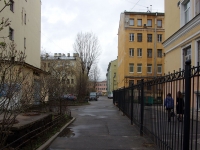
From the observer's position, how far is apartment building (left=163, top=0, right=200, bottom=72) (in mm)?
14055

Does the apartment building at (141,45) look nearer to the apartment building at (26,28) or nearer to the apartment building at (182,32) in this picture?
the apartment building at (26,28)

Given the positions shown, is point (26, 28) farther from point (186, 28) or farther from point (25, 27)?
point (186, 28)

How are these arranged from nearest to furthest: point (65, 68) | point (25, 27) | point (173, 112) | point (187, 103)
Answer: point (187, 103), point (173, 112), point (25, 27), point (65, 68)

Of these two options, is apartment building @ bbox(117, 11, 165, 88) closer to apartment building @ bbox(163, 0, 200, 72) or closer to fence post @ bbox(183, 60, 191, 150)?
apartment building @ bbox(163, 0, 200, 72)

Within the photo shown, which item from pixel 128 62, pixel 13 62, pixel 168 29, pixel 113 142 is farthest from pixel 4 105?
pixel 128 62

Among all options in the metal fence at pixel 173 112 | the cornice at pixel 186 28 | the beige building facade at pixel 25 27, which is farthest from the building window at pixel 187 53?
the beige building facade at pixel 25 27

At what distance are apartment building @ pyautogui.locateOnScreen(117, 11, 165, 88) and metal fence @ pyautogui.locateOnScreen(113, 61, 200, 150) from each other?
1533 inches

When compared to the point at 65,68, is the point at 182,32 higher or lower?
higher

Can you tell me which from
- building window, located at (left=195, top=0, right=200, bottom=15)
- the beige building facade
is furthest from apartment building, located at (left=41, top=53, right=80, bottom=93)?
building window, located at (left=195, top=0, right=200, bottom=15)

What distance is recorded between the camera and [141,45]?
4803 centimetres

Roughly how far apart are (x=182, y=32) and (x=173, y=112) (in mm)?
11682

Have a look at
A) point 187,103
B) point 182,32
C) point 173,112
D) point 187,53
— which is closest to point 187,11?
point 182,32

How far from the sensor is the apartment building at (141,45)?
47312 mm

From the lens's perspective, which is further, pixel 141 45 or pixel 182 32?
pixel 141 45
